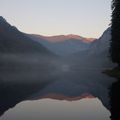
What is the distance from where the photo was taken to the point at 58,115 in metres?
25.6

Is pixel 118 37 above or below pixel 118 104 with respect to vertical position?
below

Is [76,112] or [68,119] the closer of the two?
[68,119]

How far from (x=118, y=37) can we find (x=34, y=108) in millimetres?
56597

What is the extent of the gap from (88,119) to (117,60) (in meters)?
60.7

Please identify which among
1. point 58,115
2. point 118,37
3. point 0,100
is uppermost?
point 58,115

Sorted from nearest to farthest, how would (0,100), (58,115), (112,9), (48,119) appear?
1. (48,119)
2. (58,115)
3. (0,100)
4. (112,9)

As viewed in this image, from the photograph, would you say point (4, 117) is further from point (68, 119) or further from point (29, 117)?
point (68, 119)

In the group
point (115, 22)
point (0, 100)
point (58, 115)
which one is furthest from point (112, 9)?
point (58, 115)

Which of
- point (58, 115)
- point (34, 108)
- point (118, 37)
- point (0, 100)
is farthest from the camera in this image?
point (118, 37)

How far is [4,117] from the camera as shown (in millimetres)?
24125

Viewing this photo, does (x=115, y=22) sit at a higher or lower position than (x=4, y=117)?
lower

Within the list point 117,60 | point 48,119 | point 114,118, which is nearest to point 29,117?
point 48,119

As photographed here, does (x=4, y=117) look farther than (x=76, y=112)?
No

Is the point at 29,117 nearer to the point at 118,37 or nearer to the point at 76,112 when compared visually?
the point at 76,112
